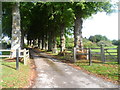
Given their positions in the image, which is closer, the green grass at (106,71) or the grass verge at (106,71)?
the grass verge at (106,71)

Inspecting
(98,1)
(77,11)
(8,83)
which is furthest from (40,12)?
(8,83)

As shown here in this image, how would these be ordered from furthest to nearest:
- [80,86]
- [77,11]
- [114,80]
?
[77,11] < [114,80] < [80,86]

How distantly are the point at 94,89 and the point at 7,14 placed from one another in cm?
1707

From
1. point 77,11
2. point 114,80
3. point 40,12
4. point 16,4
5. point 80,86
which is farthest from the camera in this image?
point 40,12

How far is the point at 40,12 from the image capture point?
1024 inches

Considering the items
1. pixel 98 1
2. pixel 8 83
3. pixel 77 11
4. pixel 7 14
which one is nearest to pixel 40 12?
pixel 7 14

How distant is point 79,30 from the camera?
607 inches

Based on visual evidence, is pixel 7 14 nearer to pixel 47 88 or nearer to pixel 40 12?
pixel 40 12

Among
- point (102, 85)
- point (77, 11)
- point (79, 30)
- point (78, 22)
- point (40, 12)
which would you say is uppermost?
point (40, 12)

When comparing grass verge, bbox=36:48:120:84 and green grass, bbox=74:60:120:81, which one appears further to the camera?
green grass, bbox=74:60:120:81

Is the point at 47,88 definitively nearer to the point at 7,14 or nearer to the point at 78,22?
the point at 78,22

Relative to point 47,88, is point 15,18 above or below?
above

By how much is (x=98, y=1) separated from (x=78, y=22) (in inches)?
126

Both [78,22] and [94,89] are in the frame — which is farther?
[78,22]
